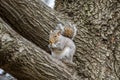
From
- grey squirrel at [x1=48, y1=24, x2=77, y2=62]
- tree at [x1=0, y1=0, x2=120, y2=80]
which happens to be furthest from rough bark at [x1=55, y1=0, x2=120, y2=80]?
grey squirrel at [x1=48, y1=24, x2=77, y2=62]

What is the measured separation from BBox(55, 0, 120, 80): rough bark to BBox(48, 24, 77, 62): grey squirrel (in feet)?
0.36

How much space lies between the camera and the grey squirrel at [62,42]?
91.9 inches

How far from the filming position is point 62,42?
7.69ft

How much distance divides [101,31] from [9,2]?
575 mm

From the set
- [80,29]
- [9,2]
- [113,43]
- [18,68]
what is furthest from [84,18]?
[18,68]

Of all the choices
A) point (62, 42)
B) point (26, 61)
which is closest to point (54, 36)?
point (62, 42)

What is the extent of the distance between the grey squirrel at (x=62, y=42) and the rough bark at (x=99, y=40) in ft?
0.36

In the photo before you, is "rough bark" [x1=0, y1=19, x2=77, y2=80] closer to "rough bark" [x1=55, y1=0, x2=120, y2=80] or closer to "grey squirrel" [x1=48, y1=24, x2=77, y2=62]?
"grey squirrel" [x1=48, y1=24, x2=77, y2=62]

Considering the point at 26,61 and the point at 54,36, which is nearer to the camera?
the point at 26,61

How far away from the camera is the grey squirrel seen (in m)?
2.33

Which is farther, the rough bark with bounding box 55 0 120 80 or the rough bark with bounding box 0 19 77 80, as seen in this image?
the rough bark with bounding box 55 0 120 80

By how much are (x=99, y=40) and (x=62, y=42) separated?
24 cm

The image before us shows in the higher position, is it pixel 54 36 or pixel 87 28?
pixel 87 28

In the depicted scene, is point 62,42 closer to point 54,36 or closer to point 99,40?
point 54,36
